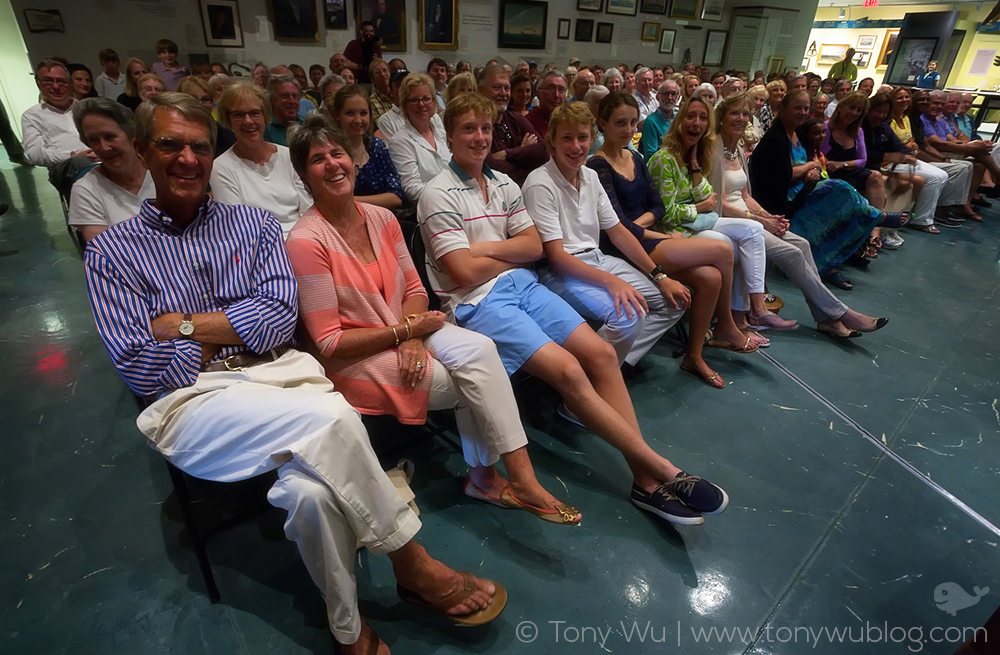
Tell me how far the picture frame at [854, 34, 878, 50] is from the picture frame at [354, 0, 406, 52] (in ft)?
45.4

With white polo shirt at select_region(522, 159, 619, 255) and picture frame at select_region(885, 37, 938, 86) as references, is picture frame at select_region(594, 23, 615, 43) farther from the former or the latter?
white polo shirt at select_region(522, 159, 619, 255)

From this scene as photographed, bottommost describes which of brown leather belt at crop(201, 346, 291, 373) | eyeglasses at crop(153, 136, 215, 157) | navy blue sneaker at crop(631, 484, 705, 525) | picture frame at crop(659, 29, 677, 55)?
navy blue sneaker at crop(631, 484, 705, 525)

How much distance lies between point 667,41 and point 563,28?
8.73 ft

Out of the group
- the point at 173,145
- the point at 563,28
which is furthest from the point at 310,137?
the point at 563,28

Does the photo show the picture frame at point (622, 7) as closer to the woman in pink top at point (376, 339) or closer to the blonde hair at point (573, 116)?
the blonde hair at point (573, 116)

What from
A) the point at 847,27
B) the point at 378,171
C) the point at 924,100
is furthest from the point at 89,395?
the point at 847,27

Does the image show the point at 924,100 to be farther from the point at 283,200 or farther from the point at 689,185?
the point at 283,200

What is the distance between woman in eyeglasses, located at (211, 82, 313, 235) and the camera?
2.34 metres

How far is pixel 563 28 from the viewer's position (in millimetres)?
9156

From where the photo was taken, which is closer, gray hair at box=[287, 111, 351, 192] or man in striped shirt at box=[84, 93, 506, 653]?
man in striped shirt at box=[84, 93, 506, 653]

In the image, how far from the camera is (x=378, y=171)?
2.98 m

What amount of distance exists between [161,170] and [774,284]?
403 centimetres

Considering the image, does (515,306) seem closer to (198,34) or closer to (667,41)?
(198,34)

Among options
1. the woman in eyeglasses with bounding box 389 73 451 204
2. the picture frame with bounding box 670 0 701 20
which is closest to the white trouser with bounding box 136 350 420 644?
the woman in eyeglasses with bounding box 389 73 451 204
